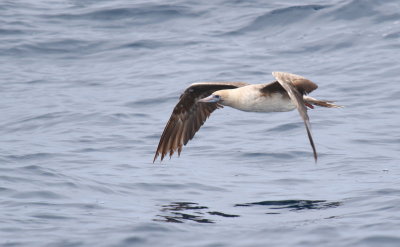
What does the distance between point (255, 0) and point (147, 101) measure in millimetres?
5726

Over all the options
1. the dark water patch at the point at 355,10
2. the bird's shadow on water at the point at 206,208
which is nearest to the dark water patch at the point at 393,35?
the dark water patch at the point at 355,10

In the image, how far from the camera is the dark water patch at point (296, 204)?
405 inches

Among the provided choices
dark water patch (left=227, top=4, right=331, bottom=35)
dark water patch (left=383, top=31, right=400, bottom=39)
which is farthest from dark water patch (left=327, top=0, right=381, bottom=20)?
dark water patch (left=383, top=31, right=400, bottom=39)

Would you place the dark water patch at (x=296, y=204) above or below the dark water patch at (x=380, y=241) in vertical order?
below

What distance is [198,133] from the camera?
13930 mm

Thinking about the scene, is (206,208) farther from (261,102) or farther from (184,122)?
(184,122)

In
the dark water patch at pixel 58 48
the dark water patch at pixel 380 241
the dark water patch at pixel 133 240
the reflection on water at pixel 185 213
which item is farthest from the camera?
the dark water patch at pixel 58 48

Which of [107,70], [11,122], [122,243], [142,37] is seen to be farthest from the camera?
[142,37]

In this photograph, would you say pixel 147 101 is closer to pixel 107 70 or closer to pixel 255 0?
pixel 107 70

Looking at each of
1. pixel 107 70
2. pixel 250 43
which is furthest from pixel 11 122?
pixel 250 43

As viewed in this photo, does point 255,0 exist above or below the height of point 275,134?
above

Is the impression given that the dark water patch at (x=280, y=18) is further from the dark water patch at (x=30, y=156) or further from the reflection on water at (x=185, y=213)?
the reflection on water at (x=185, y=213)

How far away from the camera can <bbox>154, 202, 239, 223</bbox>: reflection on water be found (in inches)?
383

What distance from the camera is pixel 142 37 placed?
739 inches
